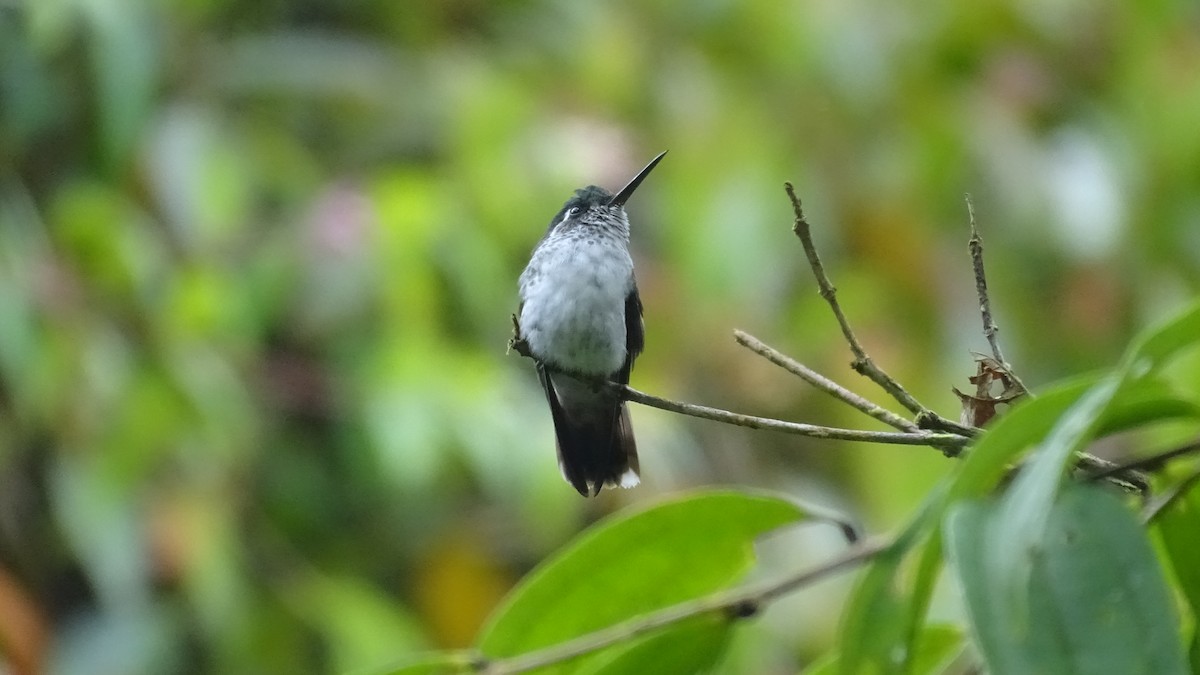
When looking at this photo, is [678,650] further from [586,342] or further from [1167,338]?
[586,342]

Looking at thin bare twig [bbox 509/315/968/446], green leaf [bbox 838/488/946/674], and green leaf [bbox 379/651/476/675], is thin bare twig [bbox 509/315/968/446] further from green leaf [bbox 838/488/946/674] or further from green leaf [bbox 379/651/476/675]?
green leaf [bbox 379/651/476/675]

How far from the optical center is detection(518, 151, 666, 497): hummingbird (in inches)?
60.4

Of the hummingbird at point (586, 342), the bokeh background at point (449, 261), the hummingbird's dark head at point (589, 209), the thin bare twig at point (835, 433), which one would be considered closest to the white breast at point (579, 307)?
the hummingbird at point (586, 342)

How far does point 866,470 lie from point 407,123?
52.7 inches

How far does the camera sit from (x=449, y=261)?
2.70 meters

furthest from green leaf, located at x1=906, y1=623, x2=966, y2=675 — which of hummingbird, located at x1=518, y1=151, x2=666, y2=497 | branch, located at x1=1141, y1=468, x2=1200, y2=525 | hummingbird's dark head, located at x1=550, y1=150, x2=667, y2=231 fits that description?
hummingbird's dark head, located at x1=550, y1=150, x2=667, y2=231

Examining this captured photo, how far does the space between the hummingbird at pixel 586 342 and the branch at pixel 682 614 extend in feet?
1.55

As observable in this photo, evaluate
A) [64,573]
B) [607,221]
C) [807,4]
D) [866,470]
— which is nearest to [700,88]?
[807,4]

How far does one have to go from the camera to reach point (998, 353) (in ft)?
2.78

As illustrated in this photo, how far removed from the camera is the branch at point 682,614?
0.94 metres

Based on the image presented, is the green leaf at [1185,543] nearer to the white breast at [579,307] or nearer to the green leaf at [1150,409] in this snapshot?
the green leaf at [1150,409]

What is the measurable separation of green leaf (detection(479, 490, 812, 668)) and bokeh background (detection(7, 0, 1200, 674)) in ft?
4.79

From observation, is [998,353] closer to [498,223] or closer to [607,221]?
[607,221]

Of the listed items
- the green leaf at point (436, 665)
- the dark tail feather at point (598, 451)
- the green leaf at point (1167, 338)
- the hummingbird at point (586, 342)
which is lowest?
the green leaf at point (1167, 338)
